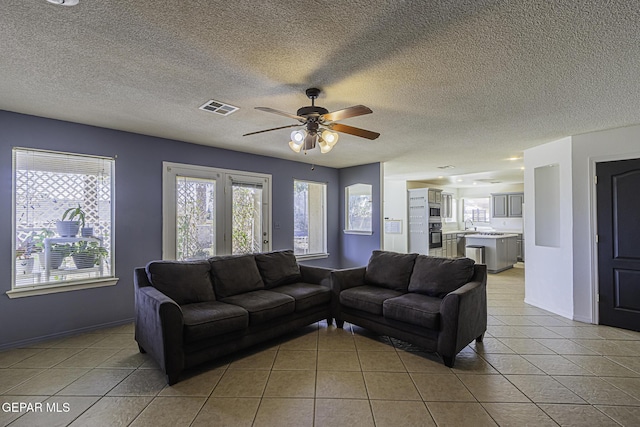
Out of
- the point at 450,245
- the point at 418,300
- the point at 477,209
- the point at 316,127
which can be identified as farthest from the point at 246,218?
the point at 477,209

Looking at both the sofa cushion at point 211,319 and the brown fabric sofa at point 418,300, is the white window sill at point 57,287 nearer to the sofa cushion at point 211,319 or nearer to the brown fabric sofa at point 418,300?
the sofa cushion at point 211,319

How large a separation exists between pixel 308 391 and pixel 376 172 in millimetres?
4480

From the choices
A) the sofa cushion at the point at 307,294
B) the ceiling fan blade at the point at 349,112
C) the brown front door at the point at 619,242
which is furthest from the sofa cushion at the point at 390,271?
the brown front door at the point at 619,242

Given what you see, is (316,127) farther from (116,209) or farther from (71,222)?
(71,222)

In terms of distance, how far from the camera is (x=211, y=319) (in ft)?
8.55

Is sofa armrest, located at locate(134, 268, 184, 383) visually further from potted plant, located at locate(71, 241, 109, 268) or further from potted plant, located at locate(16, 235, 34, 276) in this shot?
potted plant, located at locate(16, 235, 34, 276)

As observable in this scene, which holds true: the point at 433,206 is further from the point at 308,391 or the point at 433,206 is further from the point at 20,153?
the point at 20,153

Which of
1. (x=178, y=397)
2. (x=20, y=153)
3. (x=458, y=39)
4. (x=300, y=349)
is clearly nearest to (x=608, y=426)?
(x=300, y=349)

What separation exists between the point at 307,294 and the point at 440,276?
1.48m

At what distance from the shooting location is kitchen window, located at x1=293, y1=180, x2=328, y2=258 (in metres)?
5.96

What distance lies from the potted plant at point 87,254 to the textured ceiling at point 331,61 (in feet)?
4.75

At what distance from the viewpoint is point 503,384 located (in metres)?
→ 2.39

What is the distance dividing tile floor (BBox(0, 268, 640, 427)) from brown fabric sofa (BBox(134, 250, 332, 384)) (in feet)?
0.66

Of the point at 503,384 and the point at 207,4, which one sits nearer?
the point at 207,4
